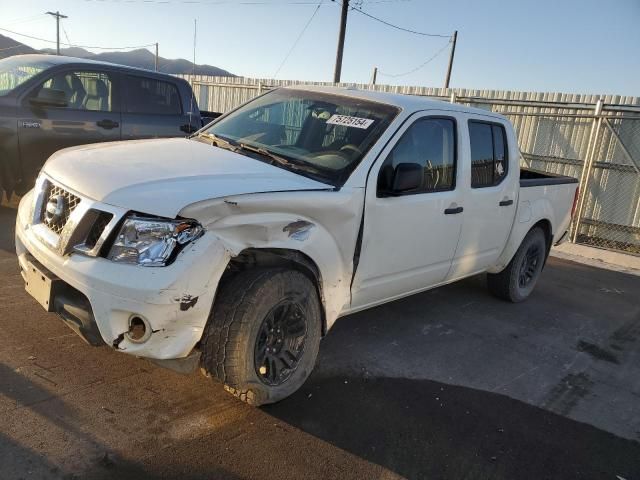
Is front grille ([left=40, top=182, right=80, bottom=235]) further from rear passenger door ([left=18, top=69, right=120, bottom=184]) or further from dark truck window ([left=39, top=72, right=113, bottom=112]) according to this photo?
dark truck window ([left=39, top=72, right=113, bottom=112])

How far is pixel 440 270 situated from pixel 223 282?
214 cm

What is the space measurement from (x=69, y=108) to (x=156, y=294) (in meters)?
5.12

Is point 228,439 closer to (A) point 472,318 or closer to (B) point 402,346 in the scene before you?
(B) point 402,346

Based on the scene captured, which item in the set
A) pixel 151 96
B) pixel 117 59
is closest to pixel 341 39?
pixel 151 96

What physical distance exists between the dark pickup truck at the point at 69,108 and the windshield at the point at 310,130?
313cm

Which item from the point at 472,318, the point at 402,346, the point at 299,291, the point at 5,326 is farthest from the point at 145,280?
the point at 472,318

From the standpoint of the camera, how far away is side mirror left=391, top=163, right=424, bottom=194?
3.59 meters

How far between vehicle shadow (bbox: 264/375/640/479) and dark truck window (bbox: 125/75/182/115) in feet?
16.8

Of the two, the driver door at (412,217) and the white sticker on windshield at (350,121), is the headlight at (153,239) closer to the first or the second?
the driver door at (412,217)

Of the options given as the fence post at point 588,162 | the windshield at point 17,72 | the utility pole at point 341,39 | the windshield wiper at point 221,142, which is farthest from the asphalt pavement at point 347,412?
the utility pole at point 341,39

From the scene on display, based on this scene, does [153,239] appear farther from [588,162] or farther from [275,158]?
[588,162]

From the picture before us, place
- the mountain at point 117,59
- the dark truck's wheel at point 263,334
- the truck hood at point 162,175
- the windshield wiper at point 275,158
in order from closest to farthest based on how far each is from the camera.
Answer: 1. the truck hood at point 162,175
2. the dark truck's wheel at point 263,334
3. the windshield wiper at point 275,158
4. the mountain at point 117,59

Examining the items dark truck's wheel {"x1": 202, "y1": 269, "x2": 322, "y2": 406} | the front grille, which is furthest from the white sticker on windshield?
the front grille

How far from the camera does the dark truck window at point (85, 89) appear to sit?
6695 millimetres
